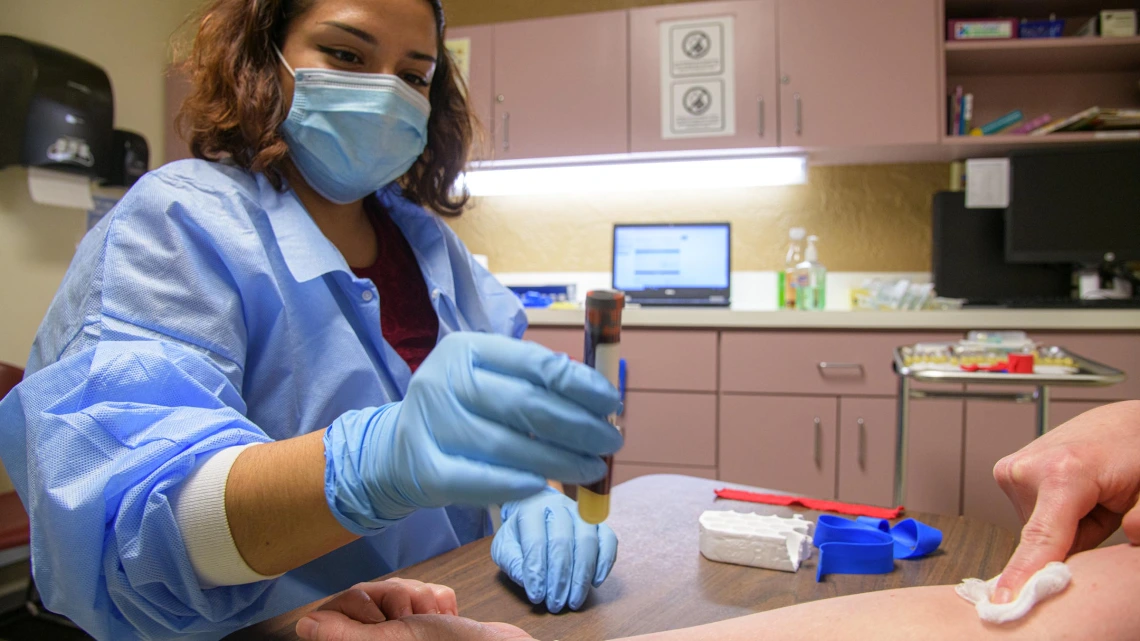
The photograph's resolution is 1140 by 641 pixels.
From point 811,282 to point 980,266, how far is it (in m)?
0.65

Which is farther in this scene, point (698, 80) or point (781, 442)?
point (698, 80)

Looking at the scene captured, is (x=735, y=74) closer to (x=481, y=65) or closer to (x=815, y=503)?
(x=481, y=65)

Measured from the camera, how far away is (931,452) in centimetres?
246

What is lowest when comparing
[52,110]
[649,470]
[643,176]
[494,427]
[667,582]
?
[649,470]

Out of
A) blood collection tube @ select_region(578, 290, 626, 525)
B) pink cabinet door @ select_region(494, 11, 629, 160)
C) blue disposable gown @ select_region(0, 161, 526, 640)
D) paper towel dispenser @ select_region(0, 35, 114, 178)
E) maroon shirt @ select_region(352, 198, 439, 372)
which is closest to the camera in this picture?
blood collection tube @ select_region(578, 290, 626, 525)

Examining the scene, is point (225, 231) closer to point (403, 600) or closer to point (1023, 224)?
point (403, 600)

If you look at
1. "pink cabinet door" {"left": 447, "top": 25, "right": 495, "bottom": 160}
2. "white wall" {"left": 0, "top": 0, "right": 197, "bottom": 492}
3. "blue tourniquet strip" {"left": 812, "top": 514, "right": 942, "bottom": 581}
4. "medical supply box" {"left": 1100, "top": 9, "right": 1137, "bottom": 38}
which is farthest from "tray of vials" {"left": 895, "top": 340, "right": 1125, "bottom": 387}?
"white wall" {"left": 0, "top": 0, "right": 197, "bottom": 492}

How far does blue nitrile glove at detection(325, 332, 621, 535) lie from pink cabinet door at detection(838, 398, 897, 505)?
2162 mm

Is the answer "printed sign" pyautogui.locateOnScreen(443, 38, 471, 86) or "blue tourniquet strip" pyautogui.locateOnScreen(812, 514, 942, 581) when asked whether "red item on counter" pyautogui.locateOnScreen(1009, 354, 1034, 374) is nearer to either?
"blue tourniquet strip" pyautogui.locateOnScreen(812, 514, 942, 581)

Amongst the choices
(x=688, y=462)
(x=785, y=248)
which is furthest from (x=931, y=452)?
(x=785, y=248)

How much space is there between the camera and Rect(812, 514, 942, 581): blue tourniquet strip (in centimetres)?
85

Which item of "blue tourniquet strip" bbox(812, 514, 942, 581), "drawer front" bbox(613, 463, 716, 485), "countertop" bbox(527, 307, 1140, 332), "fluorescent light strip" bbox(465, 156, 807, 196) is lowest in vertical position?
"drawer front" bbox(613, 463, 716, 485)

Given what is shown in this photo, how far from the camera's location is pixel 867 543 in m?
0.86

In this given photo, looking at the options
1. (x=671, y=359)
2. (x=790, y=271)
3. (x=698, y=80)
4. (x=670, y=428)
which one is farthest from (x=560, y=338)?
(x=698, y=80)
